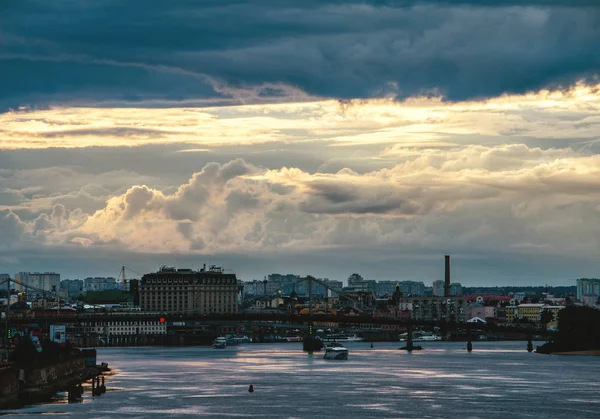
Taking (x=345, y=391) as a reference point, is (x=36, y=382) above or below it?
above

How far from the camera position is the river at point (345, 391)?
261ft

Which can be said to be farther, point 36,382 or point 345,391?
point 345,391

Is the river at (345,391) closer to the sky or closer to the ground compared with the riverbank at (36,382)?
closer to the ground

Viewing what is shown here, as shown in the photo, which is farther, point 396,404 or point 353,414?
point 396,404

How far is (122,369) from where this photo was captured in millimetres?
133125

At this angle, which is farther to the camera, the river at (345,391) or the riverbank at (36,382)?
the river at (345,391)

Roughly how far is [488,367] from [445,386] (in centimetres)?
3565

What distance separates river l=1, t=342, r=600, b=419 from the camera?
79438 mm

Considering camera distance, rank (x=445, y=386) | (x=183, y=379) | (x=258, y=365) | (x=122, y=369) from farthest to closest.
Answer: (x=258, y=365) → (x=122, y=369) → (x=183, y=379) → (x=445, y=386)

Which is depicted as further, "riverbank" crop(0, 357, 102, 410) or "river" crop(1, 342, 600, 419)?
"river" crop(1, 342, 600, 419)

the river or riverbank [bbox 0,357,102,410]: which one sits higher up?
riverbank [bbox 0,357,102,410]

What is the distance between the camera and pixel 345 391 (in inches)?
3816

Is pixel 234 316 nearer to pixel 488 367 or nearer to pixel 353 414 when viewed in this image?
pixel 488 367

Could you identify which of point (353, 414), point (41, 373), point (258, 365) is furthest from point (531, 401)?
point (258, 365)
